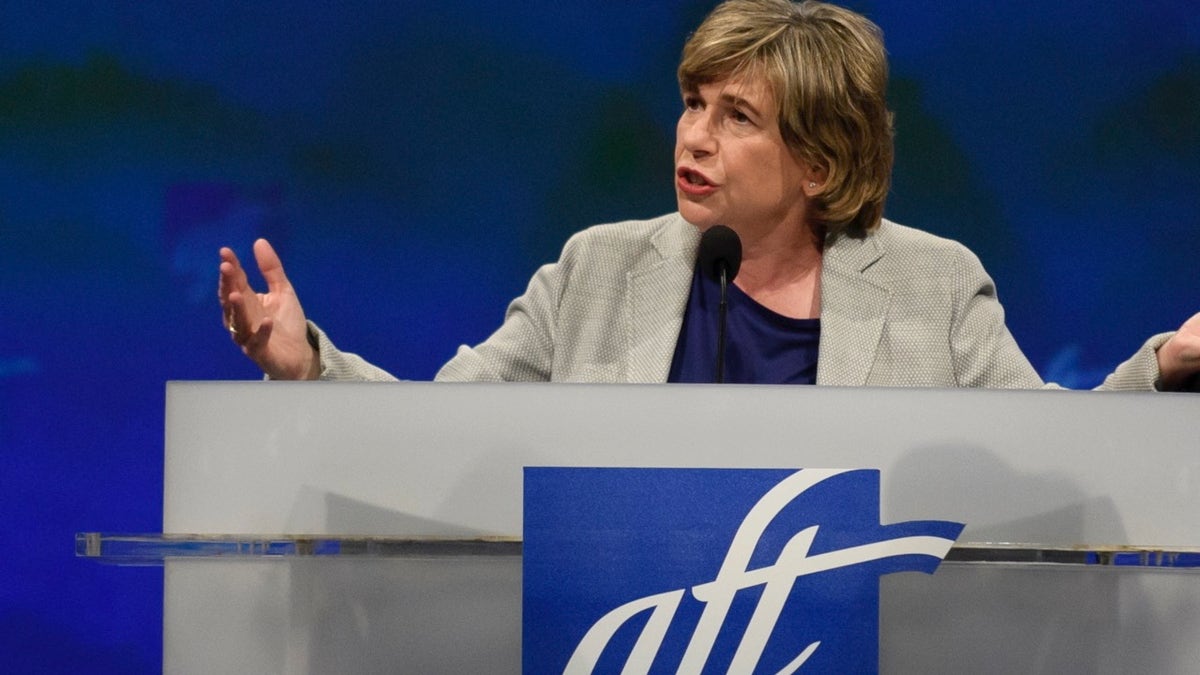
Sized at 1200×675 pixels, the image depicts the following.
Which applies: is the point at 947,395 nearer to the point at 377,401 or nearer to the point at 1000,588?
the point at 1000,588

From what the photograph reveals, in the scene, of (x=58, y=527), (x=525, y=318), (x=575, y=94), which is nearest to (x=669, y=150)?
(x=575, y=94)

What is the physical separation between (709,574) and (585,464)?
0.12 m

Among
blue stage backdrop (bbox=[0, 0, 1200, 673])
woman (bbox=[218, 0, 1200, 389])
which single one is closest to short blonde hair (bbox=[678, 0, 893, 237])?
woman (bbox=[218, 0, 1200, 389])

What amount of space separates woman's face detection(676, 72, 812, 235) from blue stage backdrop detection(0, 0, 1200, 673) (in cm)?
83

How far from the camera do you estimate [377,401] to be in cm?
108

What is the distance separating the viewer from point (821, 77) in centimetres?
180

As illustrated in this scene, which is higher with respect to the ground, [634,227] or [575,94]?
[575,94]

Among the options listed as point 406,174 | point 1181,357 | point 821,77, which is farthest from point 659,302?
point 406,174

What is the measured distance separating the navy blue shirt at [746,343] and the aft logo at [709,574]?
70cm

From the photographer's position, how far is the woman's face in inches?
69.4

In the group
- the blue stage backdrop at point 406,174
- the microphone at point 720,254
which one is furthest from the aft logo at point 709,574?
the blue stage backdrop at point 406,174

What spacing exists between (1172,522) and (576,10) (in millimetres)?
1771

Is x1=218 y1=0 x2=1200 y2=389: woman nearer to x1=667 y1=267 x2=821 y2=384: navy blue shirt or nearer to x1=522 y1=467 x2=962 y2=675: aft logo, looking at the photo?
x1=667 y1=267 x2=821 y2=384: navy blue shirt

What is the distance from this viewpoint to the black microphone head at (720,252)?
1.50 metres
